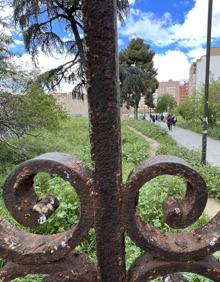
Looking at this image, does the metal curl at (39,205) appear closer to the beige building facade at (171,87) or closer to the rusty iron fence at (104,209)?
the rusty iron fence at (104,209)

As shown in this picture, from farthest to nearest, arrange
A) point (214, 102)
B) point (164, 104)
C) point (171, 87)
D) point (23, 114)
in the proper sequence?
point (171, 87)
point (164, 104)
point (214, 102)
point (23, 114)

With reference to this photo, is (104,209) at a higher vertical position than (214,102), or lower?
higher

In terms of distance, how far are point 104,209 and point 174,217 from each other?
0.19 meters

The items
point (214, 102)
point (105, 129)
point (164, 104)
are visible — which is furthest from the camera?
point (164, 104)

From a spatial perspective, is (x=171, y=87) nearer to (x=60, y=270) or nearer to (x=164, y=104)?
(x=164, y=104)

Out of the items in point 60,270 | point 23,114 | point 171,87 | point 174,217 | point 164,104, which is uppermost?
point 174,217

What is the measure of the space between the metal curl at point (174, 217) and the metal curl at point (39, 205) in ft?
0.39

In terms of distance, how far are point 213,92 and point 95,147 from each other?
28.5 meters

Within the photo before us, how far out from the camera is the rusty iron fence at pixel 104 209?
3.12 feet

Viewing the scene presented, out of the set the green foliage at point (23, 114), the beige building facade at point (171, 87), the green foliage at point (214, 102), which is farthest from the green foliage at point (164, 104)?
the green foliage at point (23, 114)

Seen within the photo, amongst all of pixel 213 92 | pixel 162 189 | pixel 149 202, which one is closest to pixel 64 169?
pixel 149 202

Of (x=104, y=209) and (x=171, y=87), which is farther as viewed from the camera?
(x=171, y=87)

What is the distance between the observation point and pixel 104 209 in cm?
101

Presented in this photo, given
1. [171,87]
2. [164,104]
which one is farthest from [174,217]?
[171,87]
